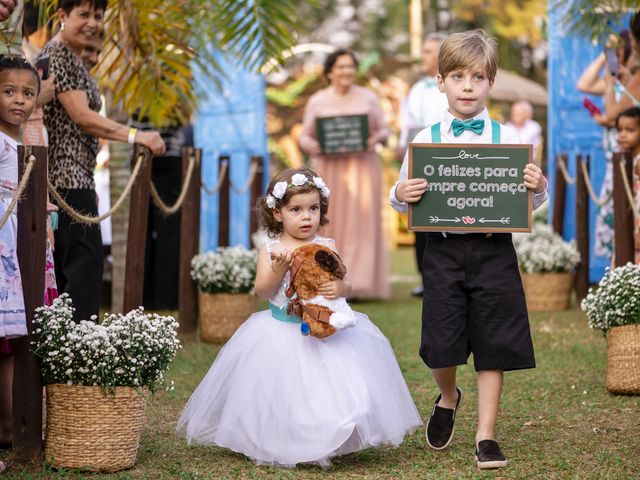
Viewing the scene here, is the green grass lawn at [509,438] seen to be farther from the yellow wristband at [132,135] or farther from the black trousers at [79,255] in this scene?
the yellow wristband at [132,135]

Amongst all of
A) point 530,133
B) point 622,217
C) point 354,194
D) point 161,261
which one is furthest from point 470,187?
point 530,133

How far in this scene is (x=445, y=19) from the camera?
3064cm

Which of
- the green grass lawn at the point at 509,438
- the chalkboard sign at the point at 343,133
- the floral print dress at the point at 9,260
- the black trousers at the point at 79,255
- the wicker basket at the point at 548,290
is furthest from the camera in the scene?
the chalkboard sign at the point at 343,133

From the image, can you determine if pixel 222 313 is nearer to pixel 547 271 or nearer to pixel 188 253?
pixel 188 253

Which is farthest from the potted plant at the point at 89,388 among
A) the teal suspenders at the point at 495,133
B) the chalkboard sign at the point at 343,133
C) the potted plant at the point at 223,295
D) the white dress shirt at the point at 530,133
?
the white dress shirt at the point at 530,133

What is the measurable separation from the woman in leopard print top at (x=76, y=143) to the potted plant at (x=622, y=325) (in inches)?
108

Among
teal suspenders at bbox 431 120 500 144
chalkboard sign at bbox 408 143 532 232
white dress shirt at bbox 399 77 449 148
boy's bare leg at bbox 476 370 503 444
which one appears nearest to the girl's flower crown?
chalkboard sign at bbox 408 143 532 232

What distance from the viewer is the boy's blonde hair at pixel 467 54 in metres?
4.39

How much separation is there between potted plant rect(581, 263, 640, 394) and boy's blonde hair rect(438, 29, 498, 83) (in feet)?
6.02

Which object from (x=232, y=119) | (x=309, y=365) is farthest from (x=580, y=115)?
(x=309, y=365)

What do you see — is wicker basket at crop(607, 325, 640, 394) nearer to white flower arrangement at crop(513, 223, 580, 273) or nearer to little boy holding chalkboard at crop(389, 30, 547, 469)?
little boy holding chalkboard at crop(389, 30, 547, 469)

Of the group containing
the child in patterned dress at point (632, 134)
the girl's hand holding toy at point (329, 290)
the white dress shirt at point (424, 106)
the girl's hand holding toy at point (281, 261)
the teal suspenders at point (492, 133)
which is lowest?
the girl's hand holding toy at point (329, 290)

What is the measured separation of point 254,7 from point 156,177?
7.56 ft

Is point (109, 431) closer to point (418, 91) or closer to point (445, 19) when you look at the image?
point (418, 91)
